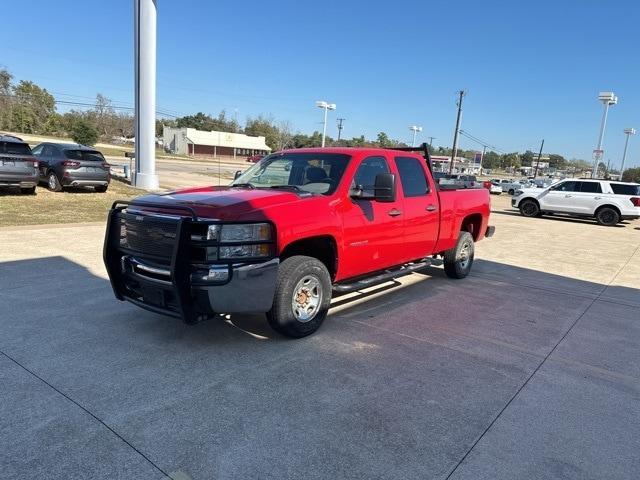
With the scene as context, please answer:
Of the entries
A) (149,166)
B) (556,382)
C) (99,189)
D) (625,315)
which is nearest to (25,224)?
(99,189)

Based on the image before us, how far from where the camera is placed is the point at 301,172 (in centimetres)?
560

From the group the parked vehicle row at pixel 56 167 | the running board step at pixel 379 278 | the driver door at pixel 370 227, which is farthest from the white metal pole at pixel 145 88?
the driver door at pixel 370 227

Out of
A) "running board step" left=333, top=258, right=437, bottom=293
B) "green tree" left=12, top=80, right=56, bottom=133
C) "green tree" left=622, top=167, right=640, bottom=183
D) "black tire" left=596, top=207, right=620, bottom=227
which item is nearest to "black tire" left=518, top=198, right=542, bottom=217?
"black tire" left=596, top=207, right=620, bottom=227

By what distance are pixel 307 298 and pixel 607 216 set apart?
62.9 feet

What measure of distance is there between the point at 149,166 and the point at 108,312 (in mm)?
14610

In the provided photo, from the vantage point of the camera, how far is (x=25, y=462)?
2703 millimetres

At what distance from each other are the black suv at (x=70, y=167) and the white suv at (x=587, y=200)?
1758cm

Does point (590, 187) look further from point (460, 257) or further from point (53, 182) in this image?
point (53, 182)

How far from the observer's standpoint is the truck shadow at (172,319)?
4668mm

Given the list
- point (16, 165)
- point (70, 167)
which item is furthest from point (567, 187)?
point (16, 165)

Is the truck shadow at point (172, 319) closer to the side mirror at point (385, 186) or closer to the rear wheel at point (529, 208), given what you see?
the side mirror at point (385, 186)

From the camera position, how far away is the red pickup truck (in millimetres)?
4078

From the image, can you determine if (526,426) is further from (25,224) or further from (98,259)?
(25,224)

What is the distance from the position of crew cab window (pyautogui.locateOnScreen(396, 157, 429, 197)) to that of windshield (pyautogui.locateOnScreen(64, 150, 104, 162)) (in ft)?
40.9
